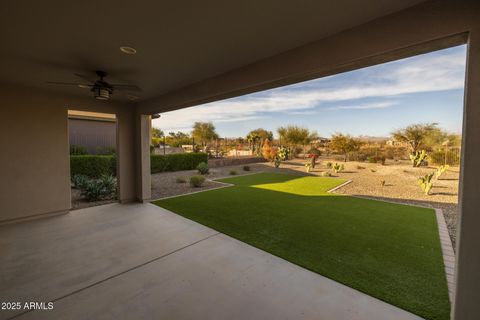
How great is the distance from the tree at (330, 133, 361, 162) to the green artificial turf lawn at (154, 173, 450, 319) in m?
8.62

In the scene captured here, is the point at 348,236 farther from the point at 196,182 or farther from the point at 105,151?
the point at 105,151

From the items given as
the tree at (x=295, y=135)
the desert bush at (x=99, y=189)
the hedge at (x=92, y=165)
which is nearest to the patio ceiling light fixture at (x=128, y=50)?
the desert bush at (x=99, y=189)

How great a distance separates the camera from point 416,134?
11.8m

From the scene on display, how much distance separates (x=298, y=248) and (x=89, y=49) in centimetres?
379

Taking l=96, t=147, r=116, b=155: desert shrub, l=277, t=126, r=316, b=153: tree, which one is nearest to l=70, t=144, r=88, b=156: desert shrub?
l=96, t=147, r=116, b=155: desert shrub

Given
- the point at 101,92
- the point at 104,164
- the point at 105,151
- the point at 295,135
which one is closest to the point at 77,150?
the point at 105,151

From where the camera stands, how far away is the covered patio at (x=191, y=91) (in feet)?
5.37

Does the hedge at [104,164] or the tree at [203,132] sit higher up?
the tree at [203,132]

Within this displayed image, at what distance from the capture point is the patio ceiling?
1677 millimetres

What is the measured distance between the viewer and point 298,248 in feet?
10.1

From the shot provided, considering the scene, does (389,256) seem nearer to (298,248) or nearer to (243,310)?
(298,248)

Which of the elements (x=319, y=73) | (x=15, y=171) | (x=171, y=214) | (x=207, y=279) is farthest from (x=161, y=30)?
(x=15, y=171)

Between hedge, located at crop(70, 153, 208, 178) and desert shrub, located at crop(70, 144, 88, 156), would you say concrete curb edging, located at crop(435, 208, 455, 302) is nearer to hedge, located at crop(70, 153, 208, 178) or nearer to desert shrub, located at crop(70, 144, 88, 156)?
hedge, located at crop(70, 153, 208, 178)

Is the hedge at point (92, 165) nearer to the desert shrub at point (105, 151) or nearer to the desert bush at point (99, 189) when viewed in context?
the desert shrub at point (105, 151)
